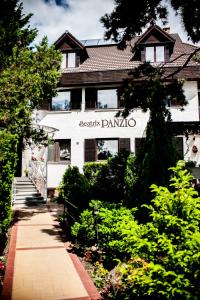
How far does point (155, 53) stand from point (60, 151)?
9630 mm

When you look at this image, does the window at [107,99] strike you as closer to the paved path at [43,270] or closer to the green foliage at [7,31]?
the green foliage at [7,31]

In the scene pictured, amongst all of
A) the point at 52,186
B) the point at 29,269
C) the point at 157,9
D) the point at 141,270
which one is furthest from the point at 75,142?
the point at 141,270

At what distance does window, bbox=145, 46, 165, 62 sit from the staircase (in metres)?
11.9

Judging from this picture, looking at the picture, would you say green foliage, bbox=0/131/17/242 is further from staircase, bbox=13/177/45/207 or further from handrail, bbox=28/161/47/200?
handrail, bbox=28/161/47/200

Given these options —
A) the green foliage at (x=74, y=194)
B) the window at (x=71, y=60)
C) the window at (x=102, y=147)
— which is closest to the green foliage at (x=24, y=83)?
the green foliage at (x=74, y=194)

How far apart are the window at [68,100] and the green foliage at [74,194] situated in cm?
655

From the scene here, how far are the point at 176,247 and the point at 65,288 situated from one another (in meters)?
3.05

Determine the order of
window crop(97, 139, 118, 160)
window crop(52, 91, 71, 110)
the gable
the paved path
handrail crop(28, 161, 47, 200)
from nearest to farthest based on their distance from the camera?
the paved path < handrail crop(28, 161, 47, 200) < window crop(97, 139, 118, 160) < the gable < window crop(52, 91, 71, 110)

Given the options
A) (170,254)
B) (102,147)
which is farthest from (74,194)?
(170,254)

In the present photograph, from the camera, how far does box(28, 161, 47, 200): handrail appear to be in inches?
663

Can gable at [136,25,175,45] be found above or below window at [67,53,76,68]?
above

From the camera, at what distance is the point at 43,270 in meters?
6.94

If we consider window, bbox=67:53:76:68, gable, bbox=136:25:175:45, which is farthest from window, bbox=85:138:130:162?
gable, bbox=136:25:175:45

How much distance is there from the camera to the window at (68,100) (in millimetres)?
20406
